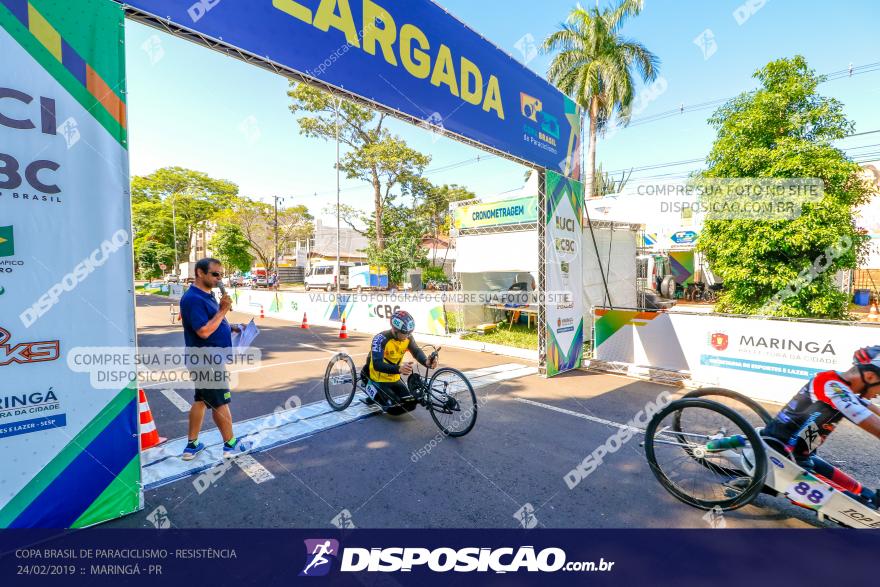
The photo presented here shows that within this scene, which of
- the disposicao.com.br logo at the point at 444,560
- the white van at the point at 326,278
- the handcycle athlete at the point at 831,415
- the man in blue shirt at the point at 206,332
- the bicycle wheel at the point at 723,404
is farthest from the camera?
the white van at the point at 326,278

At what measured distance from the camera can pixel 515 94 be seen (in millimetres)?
7469

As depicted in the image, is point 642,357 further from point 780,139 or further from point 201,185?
point 201,185

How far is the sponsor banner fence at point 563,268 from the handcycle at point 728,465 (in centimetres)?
410

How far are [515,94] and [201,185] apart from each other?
52481 millimetres

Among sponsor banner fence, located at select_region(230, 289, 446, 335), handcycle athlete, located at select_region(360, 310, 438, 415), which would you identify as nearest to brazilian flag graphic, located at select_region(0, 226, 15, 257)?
handcycle athlete, located at select_region(360, 310, 438, 415)

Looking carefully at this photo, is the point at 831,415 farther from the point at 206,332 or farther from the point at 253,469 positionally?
the point at 206,332

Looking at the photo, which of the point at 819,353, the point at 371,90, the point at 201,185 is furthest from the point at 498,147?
the point at 201,185

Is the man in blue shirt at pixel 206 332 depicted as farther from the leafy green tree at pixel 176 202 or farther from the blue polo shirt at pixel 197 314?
the leafy green tree at pixel 176 202

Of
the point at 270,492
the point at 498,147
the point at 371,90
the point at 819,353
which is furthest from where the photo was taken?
the point at 498,147

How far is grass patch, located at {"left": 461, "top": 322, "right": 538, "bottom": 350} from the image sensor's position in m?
11.4

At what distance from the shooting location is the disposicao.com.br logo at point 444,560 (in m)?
2.72

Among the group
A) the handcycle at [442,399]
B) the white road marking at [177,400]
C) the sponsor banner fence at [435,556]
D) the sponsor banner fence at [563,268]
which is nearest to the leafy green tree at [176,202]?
the white road marking at [177,400]

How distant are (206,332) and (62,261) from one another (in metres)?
1.16

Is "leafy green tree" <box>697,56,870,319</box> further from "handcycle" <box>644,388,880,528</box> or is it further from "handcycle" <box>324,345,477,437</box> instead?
"handcycle" <box>324,345,477,437</box>
